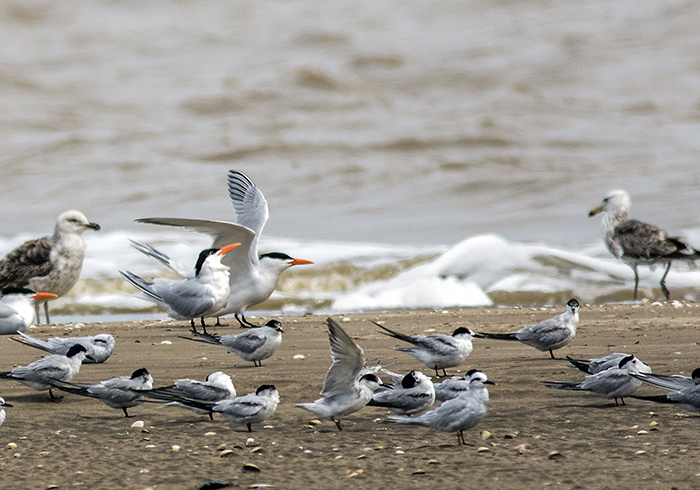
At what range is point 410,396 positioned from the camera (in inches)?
170

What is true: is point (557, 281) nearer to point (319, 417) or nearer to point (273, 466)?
point (319, 417)

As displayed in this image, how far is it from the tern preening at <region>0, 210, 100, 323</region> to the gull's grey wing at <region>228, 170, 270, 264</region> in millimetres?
1917

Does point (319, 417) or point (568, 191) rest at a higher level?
point (568, 191)

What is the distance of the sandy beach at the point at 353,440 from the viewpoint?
332 cm

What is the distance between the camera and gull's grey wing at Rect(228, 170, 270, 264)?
9.10 metres

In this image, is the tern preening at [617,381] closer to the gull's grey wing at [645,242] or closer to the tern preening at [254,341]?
the tern preening at [254,341]

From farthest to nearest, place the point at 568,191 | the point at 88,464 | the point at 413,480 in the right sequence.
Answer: the point at 568,191, the point at 88,464, the point at 413,480

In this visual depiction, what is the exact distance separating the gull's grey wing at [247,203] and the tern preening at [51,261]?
1917 mm

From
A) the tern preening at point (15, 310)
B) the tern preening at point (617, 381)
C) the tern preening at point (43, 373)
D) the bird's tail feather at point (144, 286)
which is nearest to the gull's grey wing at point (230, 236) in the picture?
the bird's tail feather at point (144, 286)

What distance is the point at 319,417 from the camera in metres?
4.36

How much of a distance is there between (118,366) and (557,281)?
730cm

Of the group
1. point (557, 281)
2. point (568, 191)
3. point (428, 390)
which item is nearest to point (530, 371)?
point (428, 390)

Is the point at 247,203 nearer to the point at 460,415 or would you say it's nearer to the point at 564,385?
the point at 564,385

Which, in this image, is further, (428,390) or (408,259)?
(408,259)
